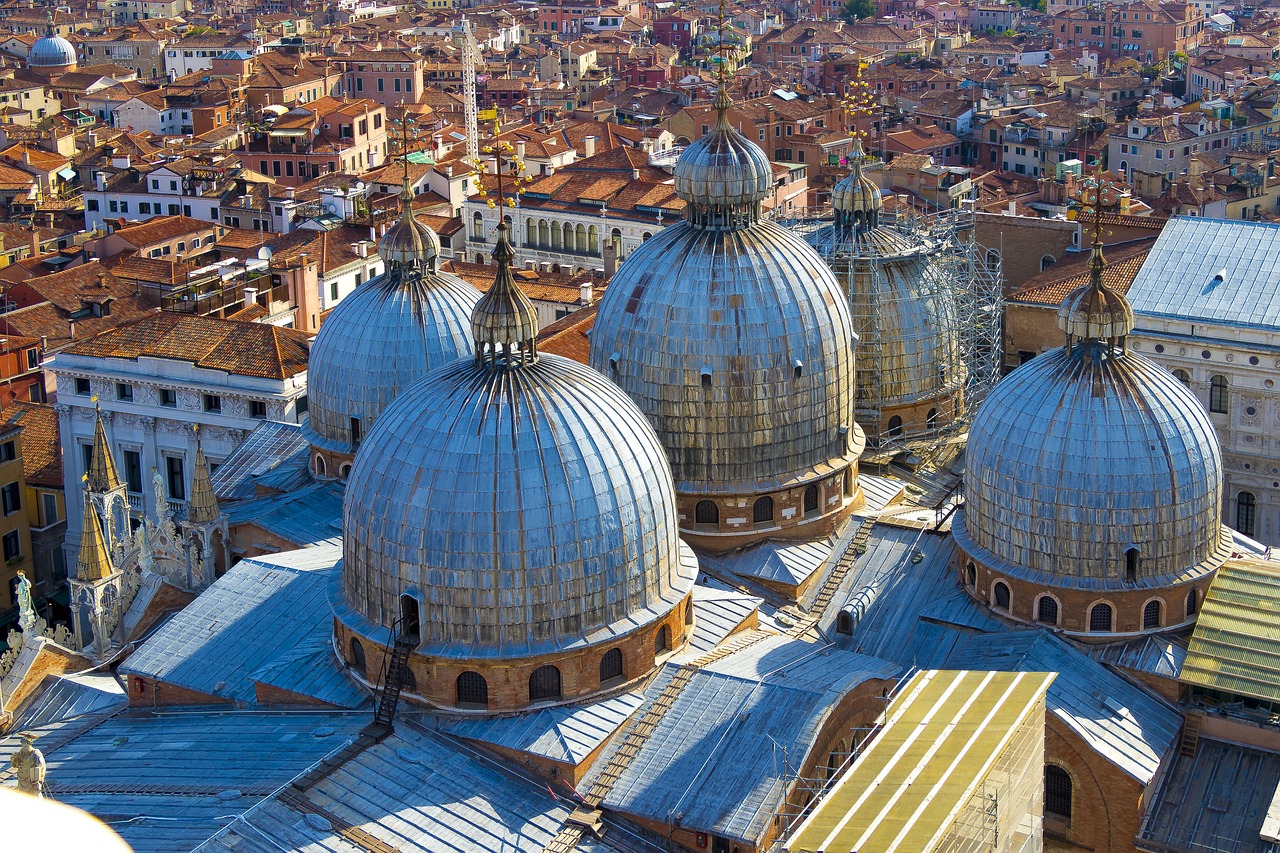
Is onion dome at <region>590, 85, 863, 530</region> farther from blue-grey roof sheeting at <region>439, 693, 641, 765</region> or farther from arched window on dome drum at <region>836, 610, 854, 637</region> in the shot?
blue-grey roof sheeting at <region>439, 693, 641, 765</region>

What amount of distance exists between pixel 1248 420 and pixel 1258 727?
727 inches

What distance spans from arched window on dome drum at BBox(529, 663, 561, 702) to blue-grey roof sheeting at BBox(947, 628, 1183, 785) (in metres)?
8.77

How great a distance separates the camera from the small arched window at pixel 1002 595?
36844 mm

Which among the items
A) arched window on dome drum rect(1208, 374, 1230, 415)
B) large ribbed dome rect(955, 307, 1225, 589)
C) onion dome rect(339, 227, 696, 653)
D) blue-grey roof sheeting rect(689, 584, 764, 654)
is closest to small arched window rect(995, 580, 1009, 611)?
large ribbed dome rect(955, 307, 1225, 589)

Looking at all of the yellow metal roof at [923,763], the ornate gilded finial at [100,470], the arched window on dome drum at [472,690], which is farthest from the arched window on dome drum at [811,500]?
the ornate gilded finial at [100,470]

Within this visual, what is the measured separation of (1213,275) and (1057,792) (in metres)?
22.9

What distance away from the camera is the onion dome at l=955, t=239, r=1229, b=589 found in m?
35.4

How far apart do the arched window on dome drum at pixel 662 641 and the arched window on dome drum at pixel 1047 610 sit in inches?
316

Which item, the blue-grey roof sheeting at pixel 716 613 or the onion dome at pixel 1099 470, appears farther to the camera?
the onion dome at pixel 1099 470

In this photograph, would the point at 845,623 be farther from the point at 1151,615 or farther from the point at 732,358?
the point at 1151,615

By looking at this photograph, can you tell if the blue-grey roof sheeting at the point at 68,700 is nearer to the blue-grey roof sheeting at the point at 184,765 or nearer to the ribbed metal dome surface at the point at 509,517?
the blue-grey roof sheeting at the point at 184,765

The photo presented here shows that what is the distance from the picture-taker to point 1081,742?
109ft

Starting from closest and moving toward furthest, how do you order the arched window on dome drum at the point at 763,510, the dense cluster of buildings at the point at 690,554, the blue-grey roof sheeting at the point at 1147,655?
the dense cluster of buildings at the point at 690,554
the blue-grey roof sheeting at the point at 1147,655
the arched window on dome drum at the point at 763,510

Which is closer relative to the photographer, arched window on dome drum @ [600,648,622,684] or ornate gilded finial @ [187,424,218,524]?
arched window on dome drum @ [600,648,622,684]
